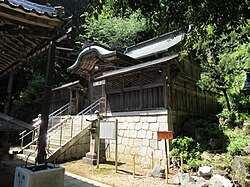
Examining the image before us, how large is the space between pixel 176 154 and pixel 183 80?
4748 millimetres

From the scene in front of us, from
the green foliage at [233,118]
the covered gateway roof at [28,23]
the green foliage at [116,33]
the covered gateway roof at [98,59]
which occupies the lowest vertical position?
the green foliage at [233,118]

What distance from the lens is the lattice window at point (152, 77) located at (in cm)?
945

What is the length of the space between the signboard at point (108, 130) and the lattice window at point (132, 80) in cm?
315

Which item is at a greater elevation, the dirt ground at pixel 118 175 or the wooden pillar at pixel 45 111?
the wooden pillar at pixel 45 111

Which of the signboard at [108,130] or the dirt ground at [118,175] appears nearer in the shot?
the dirt ground at [118,175]

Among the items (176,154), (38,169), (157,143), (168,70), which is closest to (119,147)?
(157,143)

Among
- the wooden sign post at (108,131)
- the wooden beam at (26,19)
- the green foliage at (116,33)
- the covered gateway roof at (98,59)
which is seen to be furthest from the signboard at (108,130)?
the green foliage at (116,33)

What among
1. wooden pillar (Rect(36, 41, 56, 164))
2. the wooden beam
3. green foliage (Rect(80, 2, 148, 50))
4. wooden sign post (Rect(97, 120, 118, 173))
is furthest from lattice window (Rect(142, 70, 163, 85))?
green foliage (Rect(80, 2, 148, 50))

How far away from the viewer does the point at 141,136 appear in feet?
31.0

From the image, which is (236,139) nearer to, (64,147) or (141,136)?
(141,136)

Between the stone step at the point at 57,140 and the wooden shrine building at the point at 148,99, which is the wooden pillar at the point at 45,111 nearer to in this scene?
the wooden shrine building at the point at 148,99

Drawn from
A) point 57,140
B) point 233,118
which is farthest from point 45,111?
point 233,118

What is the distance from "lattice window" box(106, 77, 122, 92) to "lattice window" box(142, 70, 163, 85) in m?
1.76

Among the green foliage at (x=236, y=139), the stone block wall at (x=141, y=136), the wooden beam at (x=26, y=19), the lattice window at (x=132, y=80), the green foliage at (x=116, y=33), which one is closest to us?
the wooden beam at (x=26, y=19)
